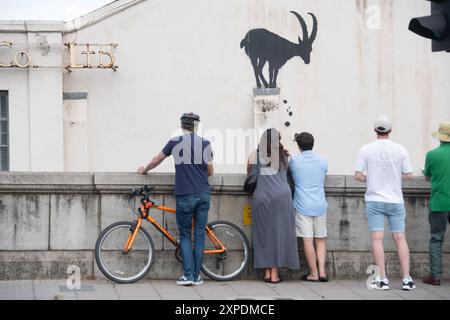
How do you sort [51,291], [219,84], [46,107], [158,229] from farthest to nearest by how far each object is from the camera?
[219,84], [46,107], [158,229], [51,291]

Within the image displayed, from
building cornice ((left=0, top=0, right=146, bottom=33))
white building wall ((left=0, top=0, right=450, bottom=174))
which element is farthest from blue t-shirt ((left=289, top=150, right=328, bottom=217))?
building cornice ((left=0, top=0, right=146, bottom=33))

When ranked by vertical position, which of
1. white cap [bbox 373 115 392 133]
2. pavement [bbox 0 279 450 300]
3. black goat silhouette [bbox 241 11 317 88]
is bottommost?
pavement [bbox 0 279 450 300]

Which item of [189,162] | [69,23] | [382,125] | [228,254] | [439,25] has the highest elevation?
[69,23]

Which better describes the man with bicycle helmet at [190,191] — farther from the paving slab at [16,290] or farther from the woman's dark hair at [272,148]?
the paving slab at [16,290]

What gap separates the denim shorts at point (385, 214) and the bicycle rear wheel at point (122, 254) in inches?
90.6

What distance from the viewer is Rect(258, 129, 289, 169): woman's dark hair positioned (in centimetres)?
1112

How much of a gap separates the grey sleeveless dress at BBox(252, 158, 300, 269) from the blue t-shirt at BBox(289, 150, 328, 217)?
18 cm

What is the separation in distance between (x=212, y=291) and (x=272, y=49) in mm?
15515

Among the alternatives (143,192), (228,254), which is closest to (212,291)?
(228,254)

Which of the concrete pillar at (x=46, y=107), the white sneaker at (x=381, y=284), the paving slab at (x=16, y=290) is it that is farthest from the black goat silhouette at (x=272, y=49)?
the paving slab at (x=16, y=290)

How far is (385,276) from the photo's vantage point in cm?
1106

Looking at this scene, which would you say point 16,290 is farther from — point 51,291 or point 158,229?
point 158,229

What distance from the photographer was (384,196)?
1077cm

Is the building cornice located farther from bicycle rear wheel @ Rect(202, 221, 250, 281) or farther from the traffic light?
the traffic light
